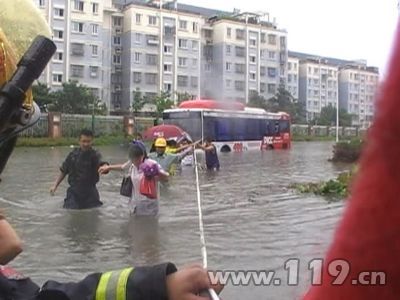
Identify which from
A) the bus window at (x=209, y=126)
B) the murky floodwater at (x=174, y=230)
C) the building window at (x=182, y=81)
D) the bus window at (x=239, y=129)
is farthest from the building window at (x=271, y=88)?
the murky floodwater at (x=174, y=230)

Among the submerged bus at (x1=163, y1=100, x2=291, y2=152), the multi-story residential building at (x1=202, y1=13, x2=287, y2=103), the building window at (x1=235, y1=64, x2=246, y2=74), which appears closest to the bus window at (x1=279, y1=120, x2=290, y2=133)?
the submerged bus at (x1=163, y1=100, x2=291, y2=152)

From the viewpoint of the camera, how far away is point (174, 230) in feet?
22.1

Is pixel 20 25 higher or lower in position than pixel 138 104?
lower

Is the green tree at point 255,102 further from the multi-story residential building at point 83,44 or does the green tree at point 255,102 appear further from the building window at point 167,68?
the multi-story residential building at point 83,44

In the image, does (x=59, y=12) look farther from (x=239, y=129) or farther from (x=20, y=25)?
(x=20, y=25)

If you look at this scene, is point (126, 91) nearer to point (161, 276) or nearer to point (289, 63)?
point (289, 63)

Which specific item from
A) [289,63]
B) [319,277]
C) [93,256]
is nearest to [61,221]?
[93,256]

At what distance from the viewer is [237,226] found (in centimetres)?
702

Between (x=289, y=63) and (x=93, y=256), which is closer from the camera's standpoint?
(x=93, y=256)

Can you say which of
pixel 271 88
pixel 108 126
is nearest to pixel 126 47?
pixel 108 126

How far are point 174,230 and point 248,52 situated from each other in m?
28.7

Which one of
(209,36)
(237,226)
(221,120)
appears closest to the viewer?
(237,226)

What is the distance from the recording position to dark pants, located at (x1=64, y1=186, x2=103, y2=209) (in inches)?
288

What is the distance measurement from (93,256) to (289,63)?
35.9 m
